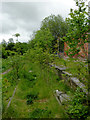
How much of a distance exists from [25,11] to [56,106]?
100 inches

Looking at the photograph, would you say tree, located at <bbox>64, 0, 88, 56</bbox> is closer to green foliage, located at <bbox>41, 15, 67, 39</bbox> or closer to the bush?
the bush

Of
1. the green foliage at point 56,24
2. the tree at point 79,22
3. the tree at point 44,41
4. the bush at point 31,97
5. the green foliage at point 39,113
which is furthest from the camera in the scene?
the green foliage at point 56,24

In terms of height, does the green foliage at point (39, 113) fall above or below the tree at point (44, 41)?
below

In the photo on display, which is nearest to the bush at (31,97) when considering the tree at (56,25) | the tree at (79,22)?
the tree at (79,22)

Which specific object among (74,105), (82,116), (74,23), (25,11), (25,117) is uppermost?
(25,11)

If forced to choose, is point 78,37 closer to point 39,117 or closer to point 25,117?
point 39,117

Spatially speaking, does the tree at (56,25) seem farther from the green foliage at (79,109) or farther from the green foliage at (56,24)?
the green foliage at (79,109)

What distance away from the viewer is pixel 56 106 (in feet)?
9.25

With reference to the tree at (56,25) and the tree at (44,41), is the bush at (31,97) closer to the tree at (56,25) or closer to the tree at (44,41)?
the tree at (44,41)

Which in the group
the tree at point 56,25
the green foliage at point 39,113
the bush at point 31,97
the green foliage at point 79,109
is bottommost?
the green foliage at point 39,113

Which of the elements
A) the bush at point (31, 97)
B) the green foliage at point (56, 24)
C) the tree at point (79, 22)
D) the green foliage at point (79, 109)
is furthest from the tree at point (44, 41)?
the green foliage at point (56, 24)

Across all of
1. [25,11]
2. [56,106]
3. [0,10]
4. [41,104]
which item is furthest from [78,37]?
[41,104]

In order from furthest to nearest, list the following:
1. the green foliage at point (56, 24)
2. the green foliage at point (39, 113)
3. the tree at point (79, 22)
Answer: the green foliage at point (56, 24)
the green foliage at point (39, 113)
the tree at point (79, 22)

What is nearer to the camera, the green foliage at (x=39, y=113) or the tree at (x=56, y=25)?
the green foliage at (x=39, y=113)
